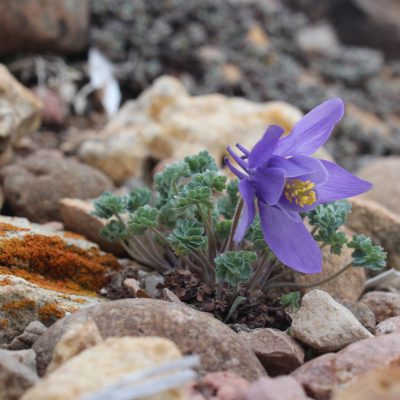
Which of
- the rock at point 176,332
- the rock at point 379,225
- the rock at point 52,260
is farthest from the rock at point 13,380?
the rock at point 379,225

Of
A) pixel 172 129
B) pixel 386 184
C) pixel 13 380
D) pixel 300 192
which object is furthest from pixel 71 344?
pixel 172 129

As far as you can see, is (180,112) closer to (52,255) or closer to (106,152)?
(106,152)

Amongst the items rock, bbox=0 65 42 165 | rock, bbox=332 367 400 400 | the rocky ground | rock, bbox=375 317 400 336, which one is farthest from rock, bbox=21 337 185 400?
rock, bbox=0 65 42 165

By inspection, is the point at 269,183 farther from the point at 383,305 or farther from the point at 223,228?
the point at 383,305

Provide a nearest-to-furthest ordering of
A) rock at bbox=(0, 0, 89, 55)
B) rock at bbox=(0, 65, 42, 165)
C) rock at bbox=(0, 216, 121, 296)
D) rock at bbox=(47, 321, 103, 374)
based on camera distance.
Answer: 1. rock at bbox=(47, 321, 103, 374)
2. rock at bbox=(0, 216, 121, 296)
3. rock at bbox=(0, 65, 42, 165)
4. rock at bbox=(0, 0, 89, 55)

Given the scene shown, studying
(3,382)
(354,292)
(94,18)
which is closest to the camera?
(3,382)

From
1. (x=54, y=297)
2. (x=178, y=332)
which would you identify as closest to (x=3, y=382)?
(x=178, y=332)

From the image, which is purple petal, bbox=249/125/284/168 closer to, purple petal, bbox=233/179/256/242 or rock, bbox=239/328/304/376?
purple petal, bbox=233/179/256/242
